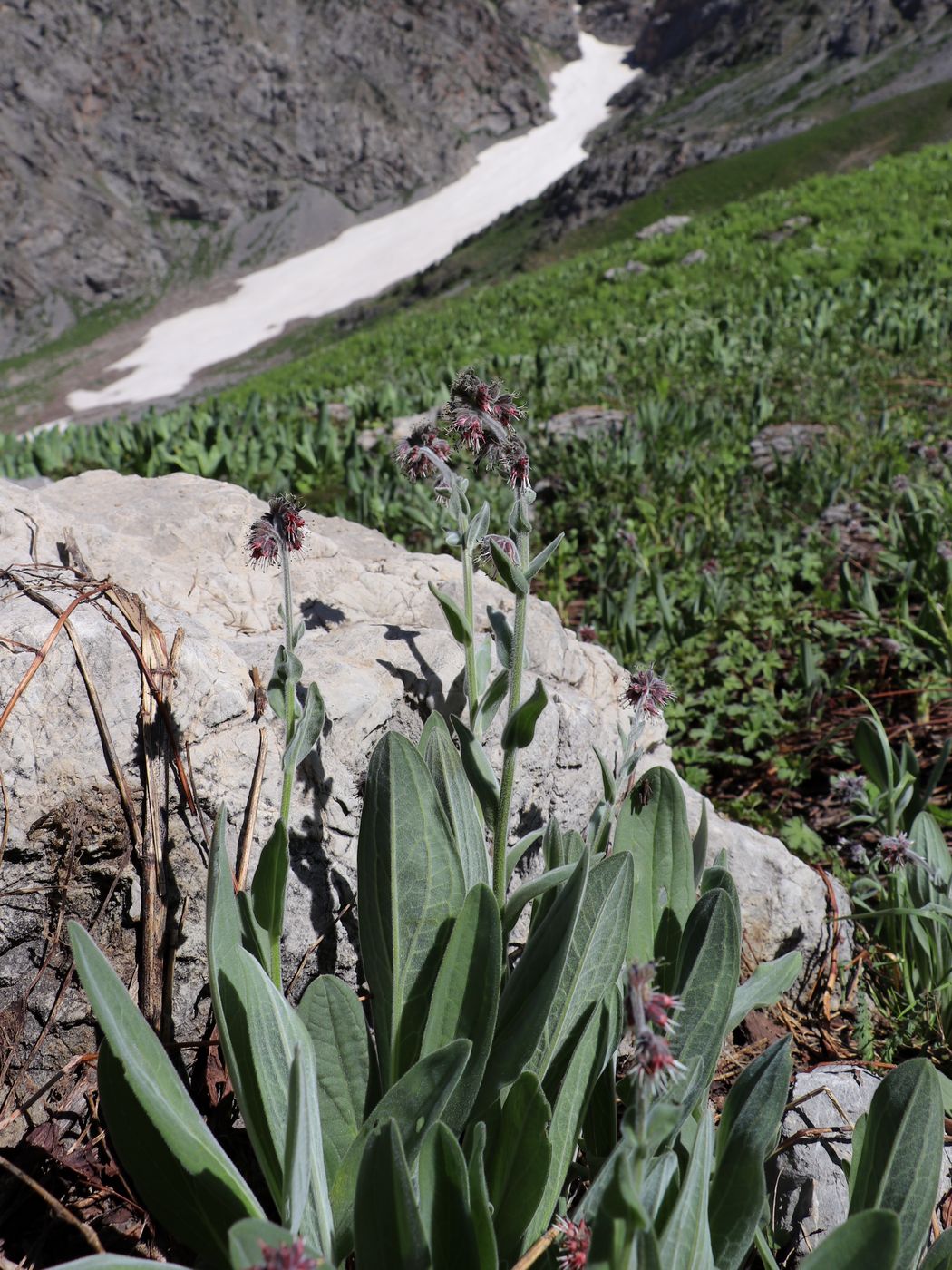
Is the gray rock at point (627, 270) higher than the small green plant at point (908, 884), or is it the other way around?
the gray rock at point (627, 270)

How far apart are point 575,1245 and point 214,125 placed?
133478 mm

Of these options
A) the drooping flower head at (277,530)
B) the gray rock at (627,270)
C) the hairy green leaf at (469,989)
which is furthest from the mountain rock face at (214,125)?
the hairy green leaf at (469,989)

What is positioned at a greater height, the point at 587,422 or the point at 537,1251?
the point at 587,422

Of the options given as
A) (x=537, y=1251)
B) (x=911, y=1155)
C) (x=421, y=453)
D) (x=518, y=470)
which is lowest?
(x=911, y=1155)

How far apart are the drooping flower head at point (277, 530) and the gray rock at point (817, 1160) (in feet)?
5.52

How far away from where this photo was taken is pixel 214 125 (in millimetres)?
112750

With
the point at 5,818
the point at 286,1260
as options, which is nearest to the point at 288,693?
the point at 5,818

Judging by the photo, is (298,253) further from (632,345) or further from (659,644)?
(659,644)

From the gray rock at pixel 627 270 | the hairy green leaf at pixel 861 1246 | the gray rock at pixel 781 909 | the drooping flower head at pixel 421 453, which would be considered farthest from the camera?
the gray rock at pixel 627 270

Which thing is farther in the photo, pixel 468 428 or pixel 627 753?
pixel 627 753

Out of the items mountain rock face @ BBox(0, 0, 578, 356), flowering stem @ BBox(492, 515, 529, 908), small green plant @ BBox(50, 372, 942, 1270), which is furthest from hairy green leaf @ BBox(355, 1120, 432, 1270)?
mountain rock face @ BBox(0, 0, 578, 356)

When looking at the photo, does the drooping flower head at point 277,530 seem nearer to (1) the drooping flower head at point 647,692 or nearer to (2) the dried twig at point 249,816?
(2) the dried twig at point 249,816

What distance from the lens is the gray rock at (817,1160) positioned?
181cm

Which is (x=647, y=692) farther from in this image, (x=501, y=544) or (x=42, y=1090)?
(x=42, y=1090)
